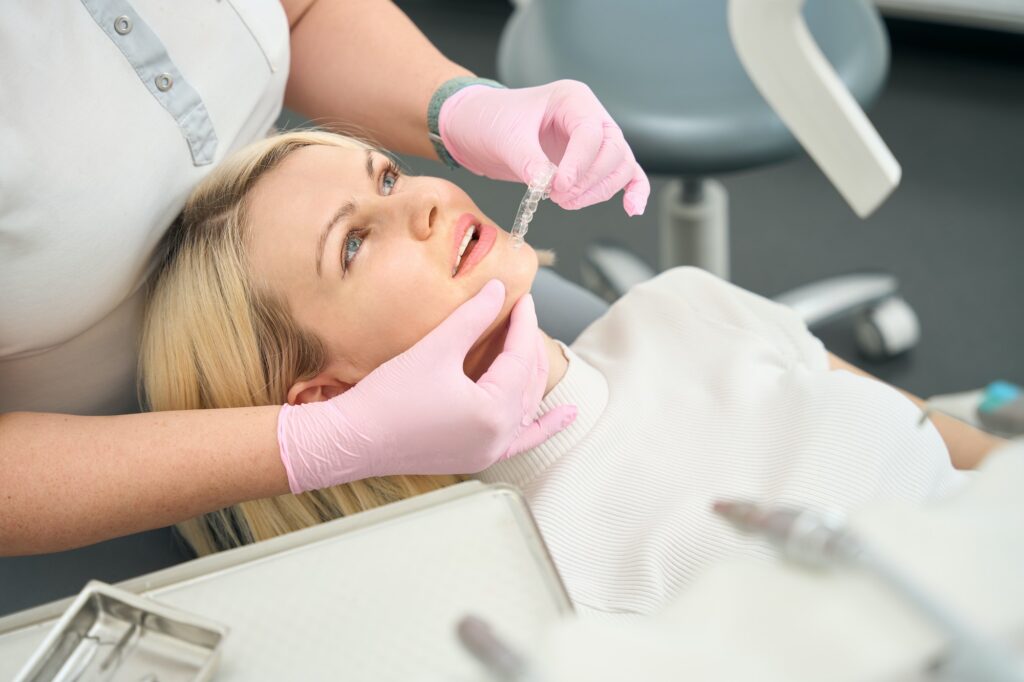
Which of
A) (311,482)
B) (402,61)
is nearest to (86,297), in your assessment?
(311,482)

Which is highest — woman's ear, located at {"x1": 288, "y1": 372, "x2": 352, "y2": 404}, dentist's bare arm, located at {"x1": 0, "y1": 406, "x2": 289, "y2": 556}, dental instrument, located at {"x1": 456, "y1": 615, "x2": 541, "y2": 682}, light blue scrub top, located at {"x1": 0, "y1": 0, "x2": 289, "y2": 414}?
light blue scrub top, located at {"x1": 0, "y1": 0, "x2": 289, "y2": 414}

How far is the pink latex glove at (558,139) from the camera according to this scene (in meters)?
1.08

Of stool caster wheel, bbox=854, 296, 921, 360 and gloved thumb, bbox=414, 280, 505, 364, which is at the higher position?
gloved thumb, bbox=414, 280, 505, 364

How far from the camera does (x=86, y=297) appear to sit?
988mm

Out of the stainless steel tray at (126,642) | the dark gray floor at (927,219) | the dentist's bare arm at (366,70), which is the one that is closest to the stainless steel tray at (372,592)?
the stainless steel tray at (126,642)

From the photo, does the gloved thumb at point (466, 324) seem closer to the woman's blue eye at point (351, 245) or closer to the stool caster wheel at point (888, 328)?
the woman's blue eye at point (351, 245)

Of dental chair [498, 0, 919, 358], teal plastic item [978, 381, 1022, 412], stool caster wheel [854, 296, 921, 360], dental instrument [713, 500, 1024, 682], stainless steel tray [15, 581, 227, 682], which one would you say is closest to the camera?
dental instrument [713, 500, 1024, 682]

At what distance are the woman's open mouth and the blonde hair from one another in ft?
0.58

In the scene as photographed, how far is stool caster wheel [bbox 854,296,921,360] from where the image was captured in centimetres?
205

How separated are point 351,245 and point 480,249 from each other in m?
0.14

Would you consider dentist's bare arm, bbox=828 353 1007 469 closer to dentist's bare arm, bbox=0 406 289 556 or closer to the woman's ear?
the woman's ear

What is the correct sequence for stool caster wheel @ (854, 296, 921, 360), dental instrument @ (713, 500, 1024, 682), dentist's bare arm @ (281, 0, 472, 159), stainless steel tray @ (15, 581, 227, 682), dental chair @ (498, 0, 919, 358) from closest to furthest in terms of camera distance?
dental instrument @ (713, 500, 1024, 682)
stainless steel tray @ (15, 581, 227, 682)
dentist's bare arm @ (281, 0, 472, 159)
dental chair @ (498, 0, 919, 358)
stool caster wheel @ (854, 296, 921, 360)

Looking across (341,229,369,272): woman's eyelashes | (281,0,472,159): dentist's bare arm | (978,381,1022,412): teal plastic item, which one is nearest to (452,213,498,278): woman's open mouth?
(341,229,369,272): woman's eyelashes

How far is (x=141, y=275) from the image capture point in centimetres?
111
